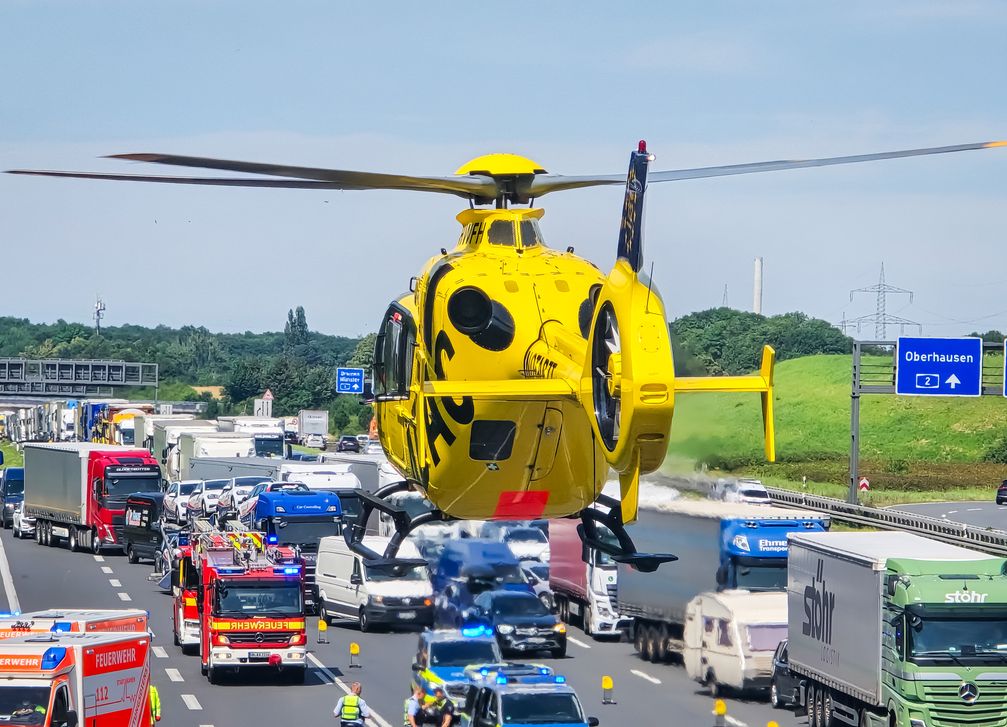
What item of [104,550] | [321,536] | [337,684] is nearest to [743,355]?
[337,684]

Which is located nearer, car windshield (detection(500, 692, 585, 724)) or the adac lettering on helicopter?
the adac lettering on helicopter

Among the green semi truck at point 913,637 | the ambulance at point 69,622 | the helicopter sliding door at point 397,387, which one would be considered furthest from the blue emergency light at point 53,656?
the green semi truck at point 913,637

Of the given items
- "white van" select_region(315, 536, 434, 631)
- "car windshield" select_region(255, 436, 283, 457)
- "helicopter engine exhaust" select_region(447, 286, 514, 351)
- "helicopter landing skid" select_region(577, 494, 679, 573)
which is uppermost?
"helicopter engine exhaust" select_region(447, 286, 514, 351)

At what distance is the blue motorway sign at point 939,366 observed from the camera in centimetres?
5362

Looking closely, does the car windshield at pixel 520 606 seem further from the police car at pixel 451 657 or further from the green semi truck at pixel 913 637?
the green semi truck at pixel 913 637

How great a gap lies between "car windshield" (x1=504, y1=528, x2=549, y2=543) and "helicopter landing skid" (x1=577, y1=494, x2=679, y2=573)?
29.3m

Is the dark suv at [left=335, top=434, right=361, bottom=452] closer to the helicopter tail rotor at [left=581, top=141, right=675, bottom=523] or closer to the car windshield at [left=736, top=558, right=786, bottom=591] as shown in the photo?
the car windshield at [left=736, top=558, right=786, bottom=591]

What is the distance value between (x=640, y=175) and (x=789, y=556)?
2137 centimetres

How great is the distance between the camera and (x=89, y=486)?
6419cm

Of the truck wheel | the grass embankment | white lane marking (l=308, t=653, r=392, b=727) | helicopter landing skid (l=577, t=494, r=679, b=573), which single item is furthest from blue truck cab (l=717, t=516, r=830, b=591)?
the grass embankment

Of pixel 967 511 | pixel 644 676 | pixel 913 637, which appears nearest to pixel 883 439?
pixel 967 511

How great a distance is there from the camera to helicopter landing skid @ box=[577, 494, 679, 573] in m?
16.6

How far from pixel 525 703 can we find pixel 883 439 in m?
77.4

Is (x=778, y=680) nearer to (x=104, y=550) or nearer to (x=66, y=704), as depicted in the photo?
(x=66, y=704)
